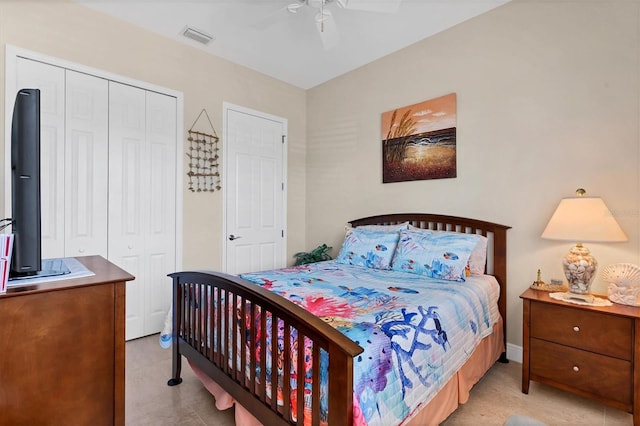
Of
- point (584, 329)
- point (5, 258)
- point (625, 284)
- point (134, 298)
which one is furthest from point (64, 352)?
point (625, 284)

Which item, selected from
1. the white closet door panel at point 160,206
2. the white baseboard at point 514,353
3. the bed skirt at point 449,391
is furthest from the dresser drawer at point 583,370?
the white closet door panel at point 160,206

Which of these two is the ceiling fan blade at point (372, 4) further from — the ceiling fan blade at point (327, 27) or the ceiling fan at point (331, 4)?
the ceiling fan blade at point (327, 27)

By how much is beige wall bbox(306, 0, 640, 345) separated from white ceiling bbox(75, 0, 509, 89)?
9.0 inches

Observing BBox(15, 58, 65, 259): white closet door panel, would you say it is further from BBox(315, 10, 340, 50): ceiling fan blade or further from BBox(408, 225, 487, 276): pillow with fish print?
BBox(408, 225, 487, 276): pillow with fish print

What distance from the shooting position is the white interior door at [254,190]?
3699mm

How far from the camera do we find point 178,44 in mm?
3271

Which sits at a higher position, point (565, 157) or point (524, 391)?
point (565, 157)

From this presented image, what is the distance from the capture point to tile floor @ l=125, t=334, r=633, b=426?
1838mm

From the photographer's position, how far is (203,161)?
347cm

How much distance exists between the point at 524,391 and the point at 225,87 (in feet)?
12.7

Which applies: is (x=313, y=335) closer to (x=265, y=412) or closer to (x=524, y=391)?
(x=265, y=412)

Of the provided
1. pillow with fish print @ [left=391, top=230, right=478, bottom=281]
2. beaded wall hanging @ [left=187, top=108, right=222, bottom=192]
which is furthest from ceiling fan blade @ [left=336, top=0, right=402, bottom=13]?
beaded wall hanging @ [left=187, top=108, right=222, bottom=192]

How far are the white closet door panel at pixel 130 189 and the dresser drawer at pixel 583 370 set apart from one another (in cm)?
327

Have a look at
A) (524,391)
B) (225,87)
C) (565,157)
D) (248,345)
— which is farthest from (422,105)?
(248,345)
